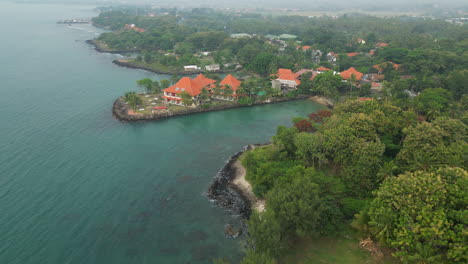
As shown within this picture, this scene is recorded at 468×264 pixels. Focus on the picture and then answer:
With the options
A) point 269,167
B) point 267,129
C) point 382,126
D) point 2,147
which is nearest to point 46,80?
point 2,147

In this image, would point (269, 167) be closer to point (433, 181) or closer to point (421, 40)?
point (433, 181)

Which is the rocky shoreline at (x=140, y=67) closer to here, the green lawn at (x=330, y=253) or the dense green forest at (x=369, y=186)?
the dense green forest at (x=369, y=186)

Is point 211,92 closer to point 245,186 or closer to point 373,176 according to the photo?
point 245,186

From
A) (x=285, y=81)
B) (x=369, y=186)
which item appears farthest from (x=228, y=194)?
(x=285, y=81)

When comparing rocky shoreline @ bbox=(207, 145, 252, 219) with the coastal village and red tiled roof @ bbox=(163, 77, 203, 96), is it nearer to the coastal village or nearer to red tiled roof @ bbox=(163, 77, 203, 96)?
the coastal village

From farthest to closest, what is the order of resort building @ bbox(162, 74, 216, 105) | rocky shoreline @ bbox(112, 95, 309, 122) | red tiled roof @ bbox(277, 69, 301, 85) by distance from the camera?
red tiled roof @ bbox(277, 69, 301, 85), resort building @ bbox(162, 74, 216, 105), rocky shoreline @ bbox(112, 95, 309, 122)

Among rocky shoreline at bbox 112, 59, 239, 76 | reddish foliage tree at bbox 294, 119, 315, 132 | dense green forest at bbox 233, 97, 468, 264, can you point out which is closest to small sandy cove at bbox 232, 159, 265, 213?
dense green forest at bbox 233, 97, 468, 264
